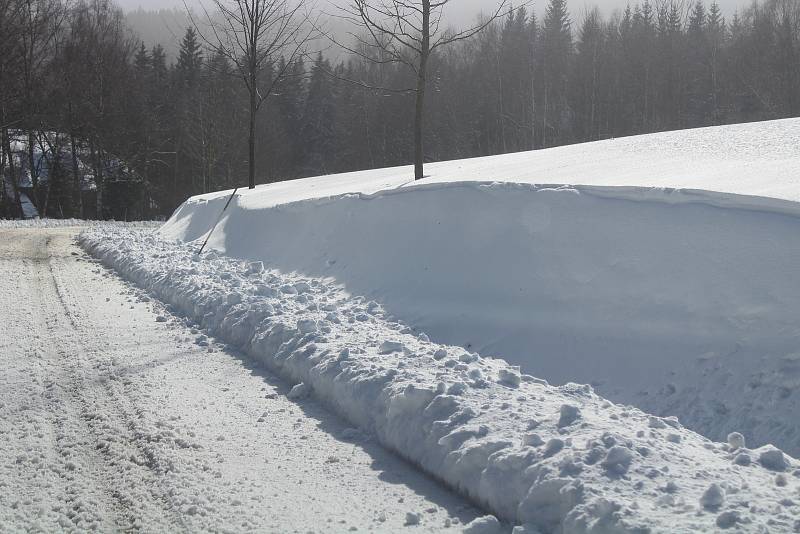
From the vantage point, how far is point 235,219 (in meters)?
14.5

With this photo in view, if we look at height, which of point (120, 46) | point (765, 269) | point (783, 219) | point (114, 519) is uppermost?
point (120, 46)

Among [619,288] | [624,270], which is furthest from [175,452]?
[624,270]

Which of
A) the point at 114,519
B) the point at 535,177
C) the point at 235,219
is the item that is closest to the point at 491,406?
the point at 114,519

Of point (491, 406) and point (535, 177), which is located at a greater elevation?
point (535, 177)

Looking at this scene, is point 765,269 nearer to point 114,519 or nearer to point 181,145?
point 114,519

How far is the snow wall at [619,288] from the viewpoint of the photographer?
16.8ft

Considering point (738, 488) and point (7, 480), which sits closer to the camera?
point (738, 488)

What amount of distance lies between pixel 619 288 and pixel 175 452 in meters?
3.98

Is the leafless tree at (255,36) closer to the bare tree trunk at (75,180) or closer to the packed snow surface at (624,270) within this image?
the packed snow surface at (624,270)

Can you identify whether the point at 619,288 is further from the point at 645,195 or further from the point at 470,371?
the point at 470,371

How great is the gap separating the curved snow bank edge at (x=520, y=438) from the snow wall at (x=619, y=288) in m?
0.67

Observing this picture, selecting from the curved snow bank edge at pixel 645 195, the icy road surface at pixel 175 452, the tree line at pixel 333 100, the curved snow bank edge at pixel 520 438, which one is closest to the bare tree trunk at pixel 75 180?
the tree line at pixel 333 100

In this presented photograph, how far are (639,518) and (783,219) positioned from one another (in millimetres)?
3677

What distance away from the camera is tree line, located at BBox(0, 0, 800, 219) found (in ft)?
131
